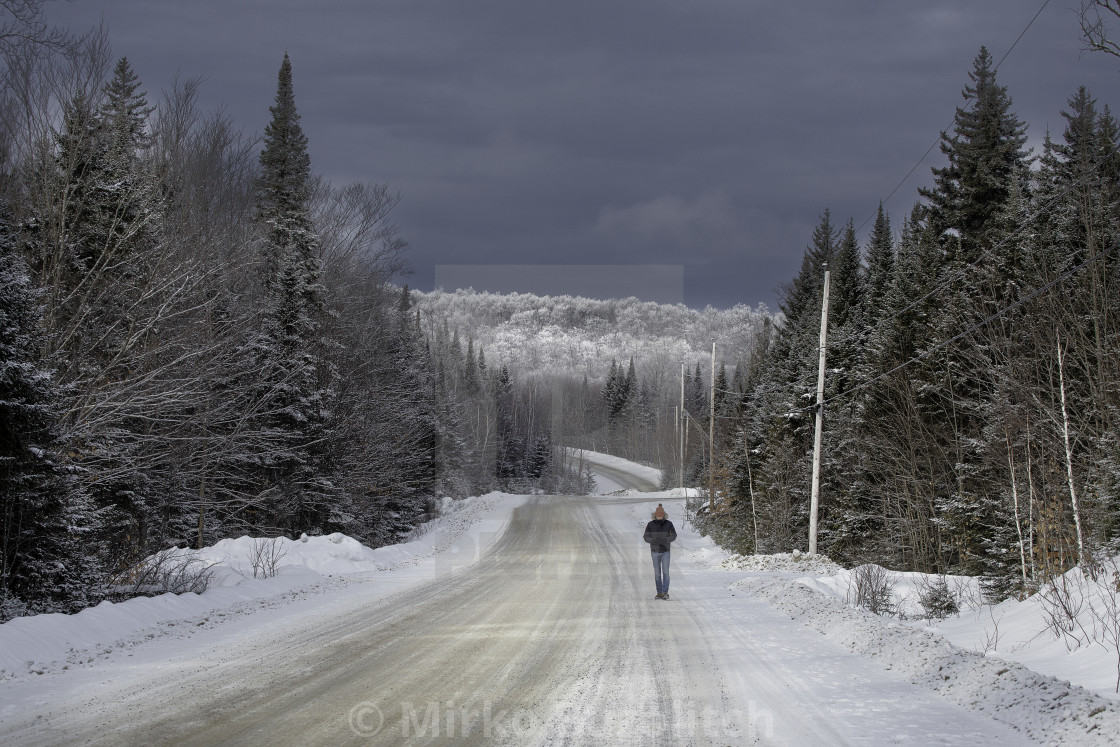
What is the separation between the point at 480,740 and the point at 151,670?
3940 millimetres

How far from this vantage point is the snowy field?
5605mm

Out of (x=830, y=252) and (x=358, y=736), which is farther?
(x=830, y=252)

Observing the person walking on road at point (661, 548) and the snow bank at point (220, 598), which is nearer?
the snow bank at point (220, 598)

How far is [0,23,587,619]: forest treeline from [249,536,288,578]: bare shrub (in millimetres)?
2129

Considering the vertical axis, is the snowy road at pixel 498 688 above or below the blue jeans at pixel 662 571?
below

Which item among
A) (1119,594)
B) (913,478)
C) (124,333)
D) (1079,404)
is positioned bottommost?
(1119,594)

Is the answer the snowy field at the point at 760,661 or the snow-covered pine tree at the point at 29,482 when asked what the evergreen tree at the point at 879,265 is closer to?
the snowy field at the point at 760,661

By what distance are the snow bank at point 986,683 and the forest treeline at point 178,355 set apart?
33.8ft

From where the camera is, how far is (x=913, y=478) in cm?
2106

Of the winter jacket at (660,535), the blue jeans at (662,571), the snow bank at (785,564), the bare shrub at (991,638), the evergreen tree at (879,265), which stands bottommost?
the snow bank at (785,564)

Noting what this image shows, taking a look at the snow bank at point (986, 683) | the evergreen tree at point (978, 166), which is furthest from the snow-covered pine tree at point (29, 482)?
the evergreen tree at point (978, 166)

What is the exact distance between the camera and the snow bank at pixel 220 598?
7.53 metres

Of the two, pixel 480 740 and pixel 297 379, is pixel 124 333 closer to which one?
pixel 297 379

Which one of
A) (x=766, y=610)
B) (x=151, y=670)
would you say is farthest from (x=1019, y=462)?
(x=151, y=670)
